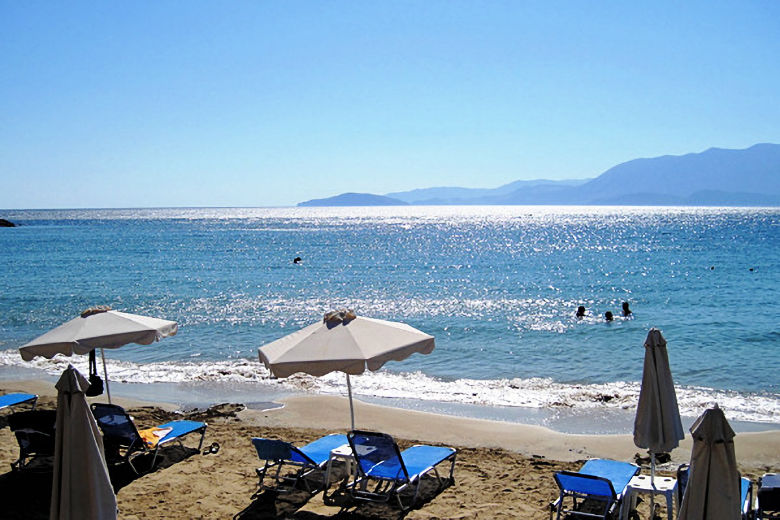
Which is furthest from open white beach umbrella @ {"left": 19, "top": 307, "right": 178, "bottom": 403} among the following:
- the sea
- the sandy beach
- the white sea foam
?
the white sea foam

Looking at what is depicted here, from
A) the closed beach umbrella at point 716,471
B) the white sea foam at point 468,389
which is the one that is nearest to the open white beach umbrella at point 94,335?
the white sea foam at point 468,389

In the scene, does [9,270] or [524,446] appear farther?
[9,270]

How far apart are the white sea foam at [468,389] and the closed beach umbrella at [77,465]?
8787mm

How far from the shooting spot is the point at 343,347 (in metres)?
7.32

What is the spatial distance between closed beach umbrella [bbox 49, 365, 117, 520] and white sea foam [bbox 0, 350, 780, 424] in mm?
8787

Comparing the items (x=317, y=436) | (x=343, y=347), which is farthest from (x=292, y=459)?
(x=317, y=436)

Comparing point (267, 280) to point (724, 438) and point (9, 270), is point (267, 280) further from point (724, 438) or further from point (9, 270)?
point (724, 438)

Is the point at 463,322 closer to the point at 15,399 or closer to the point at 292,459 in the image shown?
the point at 15,399

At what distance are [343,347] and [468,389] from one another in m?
7.53

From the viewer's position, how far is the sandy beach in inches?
280

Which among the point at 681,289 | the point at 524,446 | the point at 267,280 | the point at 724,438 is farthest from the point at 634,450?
the point at 267,280

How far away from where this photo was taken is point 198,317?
2491 centimetres

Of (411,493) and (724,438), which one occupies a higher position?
(724,438)

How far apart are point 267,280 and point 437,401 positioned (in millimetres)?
27232
